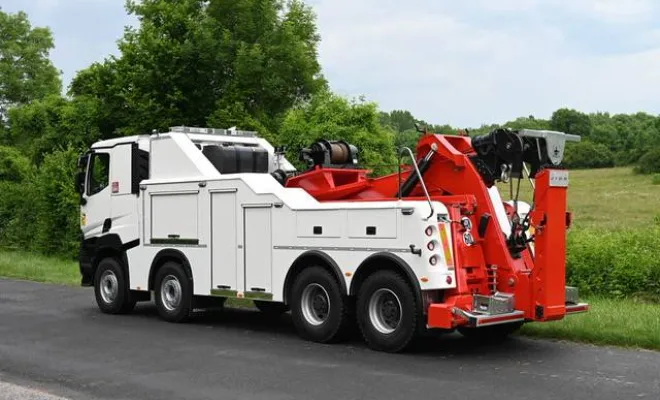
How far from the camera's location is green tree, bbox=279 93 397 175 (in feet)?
67.1

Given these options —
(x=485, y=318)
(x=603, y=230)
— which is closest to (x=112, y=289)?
(x=485, y=318)

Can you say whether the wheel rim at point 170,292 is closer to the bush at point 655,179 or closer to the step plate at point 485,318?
the step plate at point 485,318

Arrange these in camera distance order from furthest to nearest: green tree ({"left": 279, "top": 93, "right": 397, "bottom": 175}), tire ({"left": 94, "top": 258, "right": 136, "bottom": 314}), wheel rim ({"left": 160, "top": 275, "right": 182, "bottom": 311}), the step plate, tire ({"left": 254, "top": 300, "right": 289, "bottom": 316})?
green tree ({"left": 279, "top": 93, "right": 397, "bottom": 175})
tire ({"left": 94, "top": 258, "right": 136, "bottom": 314})
tire ({"left": 254, "top": 300, "right": 289, "bottom": 316})
wheel rim ({"left": 160, "top": 275, "right": 182, "bottom": 311})
the step plate

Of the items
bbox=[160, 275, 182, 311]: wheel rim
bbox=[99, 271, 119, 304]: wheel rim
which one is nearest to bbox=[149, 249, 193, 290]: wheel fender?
bbox=[160, 275, 182, 311]: wheel rim

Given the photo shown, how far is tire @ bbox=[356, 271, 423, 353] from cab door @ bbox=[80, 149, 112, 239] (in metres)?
5.92

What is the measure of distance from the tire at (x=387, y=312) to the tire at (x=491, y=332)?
4.08 ft

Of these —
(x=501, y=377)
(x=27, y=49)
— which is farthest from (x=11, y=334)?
(x=27, y=49)

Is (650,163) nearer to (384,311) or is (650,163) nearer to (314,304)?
(314,304)

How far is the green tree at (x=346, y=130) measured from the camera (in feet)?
67.1

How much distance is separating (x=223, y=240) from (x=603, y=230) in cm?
949

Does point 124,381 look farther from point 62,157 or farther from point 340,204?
point 62,157

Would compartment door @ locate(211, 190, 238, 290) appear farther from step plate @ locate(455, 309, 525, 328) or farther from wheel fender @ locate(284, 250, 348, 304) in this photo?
step plate @ locate(455, 309, 525, 328)

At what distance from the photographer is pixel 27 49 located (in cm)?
5562

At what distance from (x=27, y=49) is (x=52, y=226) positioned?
3249cm
